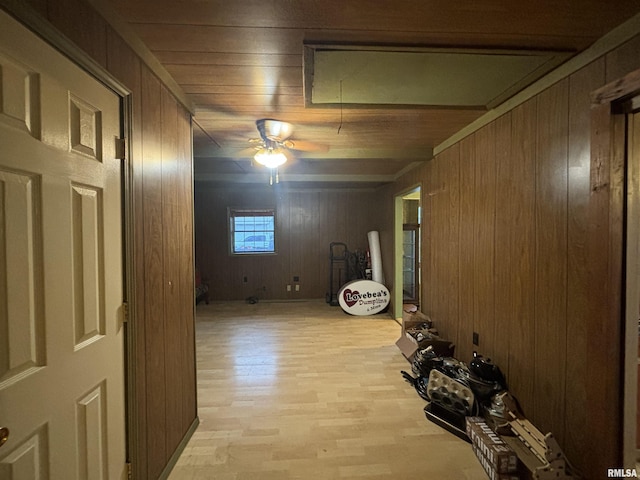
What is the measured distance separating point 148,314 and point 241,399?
1.41 metres

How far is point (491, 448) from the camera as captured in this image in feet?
5.48

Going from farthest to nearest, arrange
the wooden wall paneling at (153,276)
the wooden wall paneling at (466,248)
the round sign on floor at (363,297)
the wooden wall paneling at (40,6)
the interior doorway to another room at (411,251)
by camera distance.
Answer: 1. the interior doorway to another room at (411,251)
2. the round sign on floor at (363,297)
3. the wooden wall paneling at (466,248)
4. the wooden wall paneling at (153,276)
5. the wooden wall paneling at (40,6)

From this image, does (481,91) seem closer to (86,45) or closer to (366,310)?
(86,45)

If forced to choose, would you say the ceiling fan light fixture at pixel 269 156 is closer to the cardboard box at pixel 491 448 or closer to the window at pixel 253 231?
the cardboard box at pixel 491 448

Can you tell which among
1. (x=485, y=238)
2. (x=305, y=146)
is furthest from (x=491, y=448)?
(x=305, y=146)

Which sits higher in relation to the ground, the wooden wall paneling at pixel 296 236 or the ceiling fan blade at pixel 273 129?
the ceiling fan blade at pixel 273 129

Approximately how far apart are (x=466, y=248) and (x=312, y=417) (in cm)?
198

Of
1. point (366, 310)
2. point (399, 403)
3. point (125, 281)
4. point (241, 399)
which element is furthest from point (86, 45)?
point (366, 310)

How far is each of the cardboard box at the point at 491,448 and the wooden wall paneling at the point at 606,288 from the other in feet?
1.22

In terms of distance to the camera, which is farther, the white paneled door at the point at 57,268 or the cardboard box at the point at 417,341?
the cardboard box at the point at 417,341

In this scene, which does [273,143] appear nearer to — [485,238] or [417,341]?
[485,238]

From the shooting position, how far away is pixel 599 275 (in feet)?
4.54

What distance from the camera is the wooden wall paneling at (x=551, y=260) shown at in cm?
165

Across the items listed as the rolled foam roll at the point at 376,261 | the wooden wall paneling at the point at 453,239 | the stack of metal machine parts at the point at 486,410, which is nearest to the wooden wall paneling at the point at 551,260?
the stack of metal machine parts at the point at 486,410
